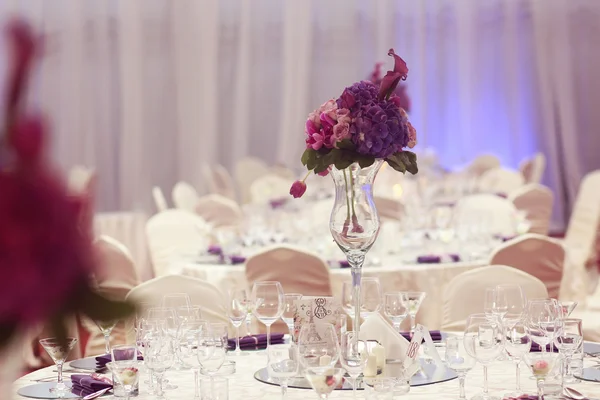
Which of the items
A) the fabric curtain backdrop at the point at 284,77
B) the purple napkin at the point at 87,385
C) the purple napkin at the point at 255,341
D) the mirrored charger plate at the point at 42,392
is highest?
the fabric curtain backdrop at the point at 284,77

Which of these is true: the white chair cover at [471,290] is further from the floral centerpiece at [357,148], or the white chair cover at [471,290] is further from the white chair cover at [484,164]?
the white chair cover at [484,164]

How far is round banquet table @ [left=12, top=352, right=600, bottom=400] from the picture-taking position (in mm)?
2463

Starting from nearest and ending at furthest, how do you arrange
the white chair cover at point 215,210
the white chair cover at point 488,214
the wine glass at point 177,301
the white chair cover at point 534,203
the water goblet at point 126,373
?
Answer: 1. the water goblet at point 126,373
2. the wine glass at point 177,301
3. the white chair cover at point 488,214
4. the white chair cover at point 534,203
5. the white chair cover at point 215,210

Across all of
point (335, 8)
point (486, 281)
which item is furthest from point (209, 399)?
point (335, 8)

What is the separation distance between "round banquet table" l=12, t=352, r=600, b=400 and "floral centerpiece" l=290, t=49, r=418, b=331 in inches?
12.3

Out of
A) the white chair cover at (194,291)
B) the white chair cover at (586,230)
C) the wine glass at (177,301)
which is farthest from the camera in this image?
the white chair cover at (586,230)

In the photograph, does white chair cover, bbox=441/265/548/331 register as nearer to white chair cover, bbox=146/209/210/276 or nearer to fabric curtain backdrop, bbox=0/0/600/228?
white chair cover, bbox=146/209/210/276

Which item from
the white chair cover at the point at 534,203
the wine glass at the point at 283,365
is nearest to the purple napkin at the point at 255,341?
the wine glass at the point at 283,365

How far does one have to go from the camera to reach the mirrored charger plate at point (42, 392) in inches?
98.3

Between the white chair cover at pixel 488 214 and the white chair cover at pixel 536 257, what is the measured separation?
99 cm

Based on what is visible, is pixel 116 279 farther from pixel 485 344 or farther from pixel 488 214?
pixel 485 344

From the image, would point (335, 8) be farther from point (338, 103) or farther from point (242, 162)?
point (338, 103)

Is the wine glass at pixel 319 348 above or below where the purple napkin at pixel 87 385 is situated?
above

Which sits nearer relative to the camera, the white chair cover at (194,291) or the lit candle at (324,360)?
the lit candle at (324,360)
